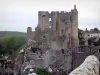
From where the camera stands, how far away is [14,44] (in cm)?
4934

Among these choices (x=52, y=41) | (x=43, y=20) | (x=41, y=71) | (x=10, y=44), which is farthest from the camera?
(x=10, y=44)

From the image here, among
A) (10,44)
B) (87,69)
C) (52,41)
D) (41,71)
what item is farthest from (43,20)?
(10,44)

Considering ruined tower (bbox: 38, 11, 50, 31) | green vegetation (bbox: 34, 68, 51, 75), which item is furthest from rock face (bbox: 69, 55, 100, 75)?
ruined tower (bbox: 38, 11, 50, 31)

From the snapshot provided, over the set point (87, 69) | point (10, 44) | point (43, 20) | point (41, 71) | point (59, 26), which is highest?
point (43, 20)

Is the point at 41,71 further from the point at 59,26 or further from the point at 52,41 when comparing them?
the point at 59,26

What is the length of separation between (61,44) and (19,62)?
4.24 m

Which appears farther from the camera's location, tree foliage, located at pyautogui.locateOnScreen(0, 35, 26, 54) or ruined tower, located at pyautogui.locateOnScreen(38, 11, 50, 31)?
tree foliage, located at pyautogui.locateOnScreen(0, 35, 26, 54)

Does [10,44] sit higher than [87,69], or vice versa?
[10,44]

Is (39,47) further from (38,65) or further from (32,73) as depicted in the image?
(32,73)

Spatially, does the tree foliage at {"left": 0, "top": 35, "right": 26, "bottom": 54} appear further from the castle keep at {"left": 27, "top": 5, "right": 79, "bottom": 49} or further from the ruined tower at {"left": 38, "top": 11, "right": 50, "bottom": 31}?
the castle keep at {"left": 27, "top": 5, "right": 79, "bottom": 49}

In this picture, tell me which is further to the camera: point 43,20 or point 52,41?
point 43,20

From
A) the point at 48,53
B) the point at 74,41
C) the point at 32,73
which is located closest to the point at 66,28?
the point at 74,41

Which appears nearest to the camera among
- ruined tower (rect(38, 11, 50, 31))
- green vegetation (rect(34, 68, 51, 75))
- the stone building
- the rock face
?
the rock face

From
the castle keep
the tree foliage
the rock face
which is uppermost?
the castle keep
